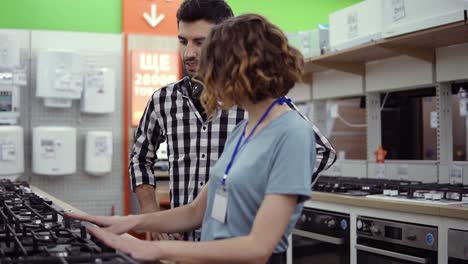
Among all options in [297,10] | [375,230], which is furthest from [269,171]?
[297,10]

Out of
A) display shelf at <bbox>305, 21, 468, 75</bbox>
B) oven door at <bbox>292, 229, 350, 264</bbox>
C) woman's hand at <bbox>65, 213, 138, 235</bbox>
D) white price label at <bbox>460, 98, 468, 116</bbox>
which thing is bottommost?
oven door at <bbox>292, 229, 350, 264</bbox>

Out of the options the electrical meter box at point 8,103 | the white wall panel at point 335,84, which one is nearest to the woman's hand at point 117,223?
the white wall panel at point 335,84

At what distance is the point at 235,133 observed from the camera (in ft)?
4.98

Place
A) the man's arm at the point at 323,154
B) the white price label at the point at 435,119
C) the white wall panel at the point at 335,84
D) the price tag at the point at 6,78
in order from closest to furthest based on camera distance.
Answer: the man's arm at the point at 323,154
the white price label at the point at 435,119
the white wall panel at the point at 335,84
the price tag at the point at 6,78

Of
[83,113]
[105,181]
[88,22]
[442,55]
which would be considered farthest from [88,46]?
[442,55]

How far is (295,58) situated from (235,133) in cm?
31

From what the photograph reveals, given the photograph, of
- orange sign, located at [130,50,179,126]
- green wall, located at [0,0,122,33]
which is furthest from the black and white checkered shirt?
green wall, located at [0,0,122,33]

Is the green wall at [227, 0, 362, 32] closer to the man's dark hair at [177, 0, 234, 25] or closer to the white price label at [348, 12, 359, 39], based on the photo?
the white price label at [348, 12, 359, 39]

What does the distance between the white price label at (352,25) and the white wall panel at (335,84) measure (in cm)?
44

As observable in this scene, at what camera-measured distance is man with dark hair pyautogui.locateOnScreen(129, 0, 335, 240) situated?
6.36 ft

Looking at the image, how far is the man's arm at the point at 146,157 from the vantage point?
2.15 meters

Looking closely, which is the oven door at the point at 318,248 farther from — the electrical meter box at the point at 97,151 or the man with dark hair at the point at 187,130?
the electrical meter box at the point at 97,151

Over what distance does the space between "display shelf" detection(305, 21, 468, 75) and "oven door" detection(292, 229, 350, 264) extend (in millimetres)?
1239

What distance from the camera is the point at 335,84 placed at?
4.60 meters
